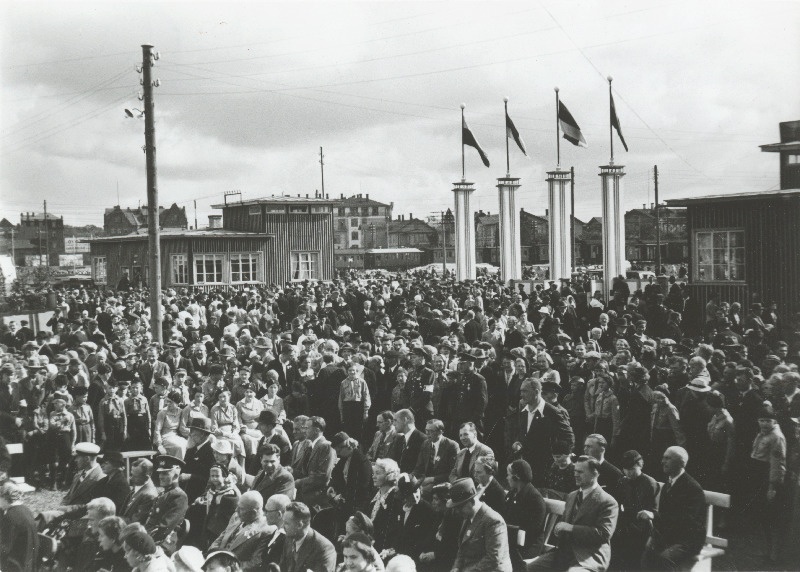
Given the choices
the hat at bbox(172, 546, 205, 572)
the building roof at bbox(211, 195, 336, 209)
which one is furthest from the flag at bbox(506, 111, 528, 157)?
the hat at bbox(172, 546, 205, 572)

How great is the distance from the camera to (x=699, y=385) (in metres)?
8.89

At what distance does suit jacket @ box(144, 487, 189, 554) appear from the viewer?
749 centimetres

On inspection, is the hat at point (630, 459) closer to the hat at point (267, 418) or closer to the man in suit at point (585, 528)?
the man in suit at point (585, 528)

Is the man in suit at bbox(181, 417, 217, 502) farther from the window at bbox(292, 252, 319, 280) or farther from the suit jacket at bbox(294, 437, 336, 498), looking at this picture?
the window at bbox(292, 252, 319, 280)

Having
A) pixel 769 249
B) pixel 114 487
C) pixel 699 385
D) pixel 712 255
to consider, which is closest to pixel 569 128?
pixel 712 255

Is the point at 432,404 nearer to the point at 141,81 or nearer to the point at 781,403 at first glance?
the point at 781,403

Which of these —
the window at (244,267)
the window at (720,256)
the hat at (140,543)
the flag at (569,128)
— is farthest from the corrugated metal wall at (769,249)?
the window at (244,267)

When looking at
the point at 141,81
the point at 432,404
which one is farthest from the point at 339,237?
the point at 432,404

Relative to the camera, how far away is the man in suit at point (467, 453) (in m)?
7.91

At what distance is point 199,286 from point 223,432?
30665 mm

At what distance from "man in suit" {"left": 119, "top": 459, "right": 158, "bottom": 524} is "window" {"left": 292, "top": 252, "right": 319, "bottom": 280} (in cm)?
3544

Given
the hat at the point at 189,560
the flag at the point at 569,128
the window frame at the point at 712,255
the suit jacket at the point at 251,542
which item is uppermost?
the flag at the point at 569,128

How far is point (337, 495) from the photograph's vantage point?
8.52 metres

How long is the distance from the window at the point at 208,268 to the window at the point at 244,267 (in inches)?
33.9
